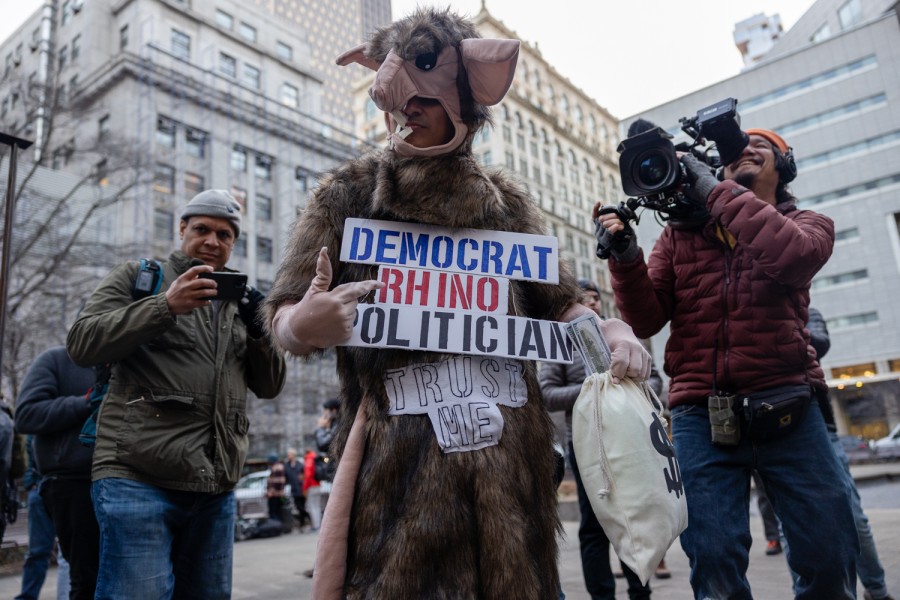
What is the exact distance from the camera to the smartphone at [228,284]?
2604 mm

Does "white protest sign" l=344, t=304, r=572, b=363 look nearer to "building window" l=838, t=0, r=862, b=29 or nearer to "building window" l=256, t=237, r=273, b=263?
"building window" l=256, t=237, r=273, b=263

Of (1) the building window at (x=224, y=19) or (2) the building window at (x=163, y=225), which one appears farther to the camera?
(1) the building window at (x=224, y=19)

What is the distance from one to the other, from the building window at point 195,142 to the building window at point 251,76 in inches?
269

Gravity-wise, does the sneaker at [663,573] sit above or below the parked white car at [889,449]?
above

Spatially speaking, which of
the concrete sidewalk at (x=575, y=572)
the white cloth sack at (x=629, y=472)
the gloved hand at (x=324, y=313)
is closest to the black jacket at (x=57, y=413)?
the concrete sidewalk at (x=575, y=572)

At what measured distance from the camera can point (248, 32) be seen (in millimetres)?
45031

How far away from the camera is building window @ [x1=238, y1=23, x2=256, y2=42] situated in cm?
4434

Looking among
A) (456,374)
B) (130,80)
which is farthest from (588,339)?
(130,80)

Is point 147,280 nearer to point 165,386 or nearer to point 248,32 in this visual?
point 165,386

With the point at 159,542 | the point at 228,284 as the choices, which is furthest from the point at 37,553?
the point at 228,284

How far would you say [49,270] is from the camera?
15961 millimetres

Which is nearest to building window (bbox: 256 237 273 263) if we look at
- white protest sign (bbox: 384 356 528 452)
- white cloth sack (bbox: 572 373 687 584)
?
white protest sign (bbox: 384 356 528 452)

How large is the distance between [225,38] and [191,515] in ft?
148

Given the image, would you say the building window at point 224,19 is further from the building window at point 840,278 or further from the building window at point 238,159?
the building window at point 840,278
